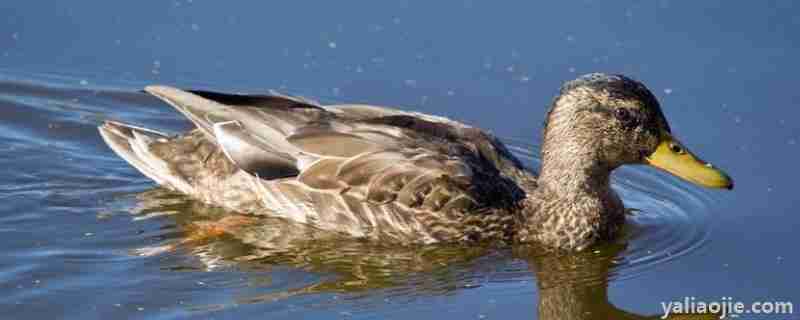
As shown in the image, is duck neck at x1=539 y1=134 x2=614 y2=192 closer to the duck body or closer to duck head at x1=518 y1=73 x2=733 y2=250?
duck head at x1=518 y1=73 x2=733 y2=250

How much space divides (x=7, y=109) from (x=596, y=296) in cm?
445

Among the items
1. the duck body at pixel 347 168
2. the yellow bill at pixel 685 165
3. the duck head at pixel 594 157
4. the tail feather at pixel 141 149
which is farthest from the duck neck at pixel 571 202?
the tail feather at pixel 141 149

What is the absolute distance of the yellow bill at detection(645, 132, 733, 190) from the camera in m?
8.65

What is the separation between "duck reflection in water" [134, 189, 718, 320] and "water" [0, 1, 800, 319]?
2 centimetres

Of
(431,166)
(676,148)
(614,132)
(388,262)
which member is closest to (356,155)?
(431,166)

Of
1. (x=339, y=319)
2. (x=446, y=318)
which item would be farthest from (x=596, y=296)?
(x=339, y=319)

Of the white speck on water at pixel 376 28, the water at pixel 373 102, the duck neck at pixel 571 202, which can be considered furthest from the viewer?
the white speck on water at pixel 376 28

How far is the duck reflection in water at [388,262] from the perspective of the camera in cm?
812

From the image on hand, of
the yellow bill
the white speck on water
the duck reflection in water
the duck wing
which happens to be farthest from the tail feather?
the yellow bill

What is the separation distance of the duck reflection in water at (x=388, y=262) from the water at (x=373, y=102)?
2cm

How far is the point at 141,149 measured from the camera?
376 inches

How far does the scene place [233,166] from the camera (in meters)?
9.36

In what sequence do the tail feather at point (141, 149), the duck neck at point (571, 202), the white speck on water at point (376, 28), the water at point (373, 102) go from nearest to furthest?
the water at point (373, 102) < the duck neck at point (571, 202) < the tail feather at point (141, 149) < the white speck on water at point (376, 28)

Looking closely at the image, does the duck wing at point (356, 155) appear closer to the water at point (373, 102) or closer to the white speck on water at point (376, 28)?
the water at point (373, 102)
